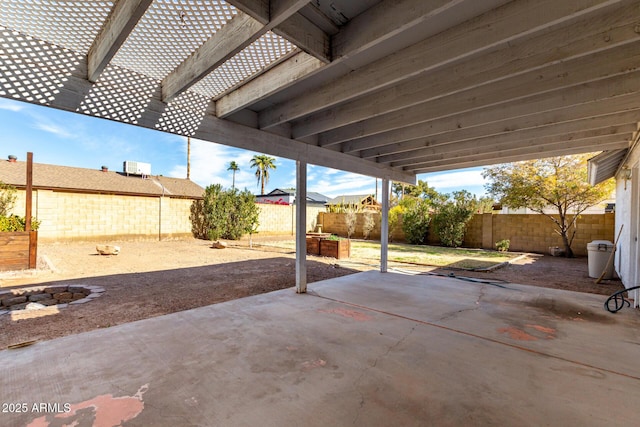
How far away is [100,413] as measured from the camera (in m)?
1.72

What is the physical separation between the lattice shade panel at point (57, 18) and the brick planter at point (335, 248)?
7653mm

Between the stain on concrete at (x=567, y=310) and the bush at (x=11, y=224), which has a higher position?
the bush at (x=11, y=224)

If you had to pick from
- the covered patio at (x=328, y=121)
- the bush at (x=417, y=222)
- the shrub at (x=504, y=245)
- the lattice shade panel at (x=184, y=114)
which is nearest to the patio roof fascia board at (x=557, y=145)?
the covered patio at (x=328, y=121)

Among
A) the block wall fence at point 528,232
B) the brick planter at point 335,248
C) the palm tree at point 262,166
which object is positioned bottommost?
the brick planter at point 335,248

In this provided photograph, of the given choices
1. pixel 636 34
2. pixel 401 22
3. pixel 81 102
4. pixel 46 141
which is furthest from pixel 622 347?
Result: pixel 46 141

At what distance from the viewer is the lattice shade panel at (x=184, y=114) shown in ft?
9.72

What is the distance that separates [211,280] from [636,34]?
20.9ft

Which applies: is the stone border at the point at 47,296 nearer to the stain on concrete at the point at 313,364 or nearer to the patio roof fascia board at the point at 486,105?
the stain on concrete at the point at 313,364

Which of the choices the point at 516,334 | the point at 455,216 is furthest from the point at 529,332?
the point at 455,216

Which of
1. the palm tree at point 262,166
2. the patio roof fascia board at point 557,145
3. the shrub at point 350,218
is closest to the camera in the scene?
the patio roof fascia board at point 557,145

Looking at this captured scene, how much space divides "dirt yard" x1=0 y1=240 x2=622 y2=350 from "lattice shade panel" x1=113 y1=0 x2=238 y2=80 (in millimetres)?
2904

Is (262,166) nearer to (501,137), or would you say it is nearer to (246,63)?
(501,137)

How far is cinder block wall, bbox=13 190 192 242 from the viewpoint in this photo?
10141 mm

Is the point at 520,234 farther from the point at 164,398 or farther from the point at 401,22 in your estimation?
the point at 164,398
